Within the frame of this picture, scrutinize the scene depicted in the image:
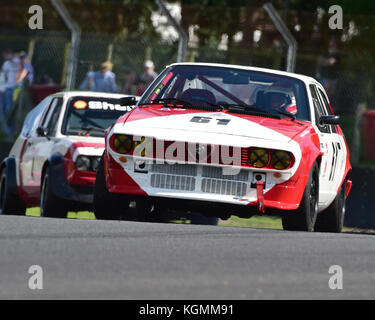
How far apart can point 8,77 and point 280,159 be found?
1220 centimetres

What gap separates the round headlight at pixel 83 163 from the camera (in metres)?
12.3

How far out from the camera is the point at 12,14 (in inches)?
969

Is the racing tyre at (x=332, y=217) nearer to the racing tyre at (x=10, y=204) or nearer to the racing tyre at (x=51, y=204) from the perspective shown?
the racing tyre at (x=51, y=204)

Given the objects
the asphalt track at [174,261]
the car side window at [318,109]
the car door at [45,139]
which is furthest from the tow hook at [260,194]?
the car door at [45,139]

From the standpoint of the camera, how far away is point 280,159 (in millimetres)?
9422

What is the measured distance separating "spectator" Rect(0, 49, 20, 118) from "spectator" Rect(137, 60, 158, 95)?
2.56m

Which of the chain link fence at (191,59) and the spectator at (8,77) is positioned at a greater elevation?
the chain link fence at (191,59)

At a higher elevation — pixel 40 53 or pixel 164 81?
pixel 164 81

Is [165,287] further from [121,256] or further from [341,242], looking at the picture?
[341,242]

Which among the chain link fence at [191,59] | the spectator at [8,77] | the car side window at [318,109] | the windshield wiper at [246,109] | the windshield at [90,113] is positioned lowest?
the spectator at [8,77]

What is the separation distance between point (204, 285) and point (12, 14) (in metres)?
19.2

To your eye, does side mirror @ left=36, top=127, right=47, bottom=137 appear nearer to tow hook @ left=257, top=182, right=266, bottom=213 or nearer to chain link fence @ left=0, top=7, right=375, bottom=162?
tow hook @ left=257, top=182, right=266, bottom=213

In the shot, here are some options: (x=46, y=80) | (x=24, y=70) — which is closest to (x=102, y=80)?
(x=46, y=80)

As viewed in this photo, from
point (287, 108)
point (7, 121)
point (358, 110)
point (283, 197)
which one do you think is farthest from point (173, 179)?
point (7, 121)
